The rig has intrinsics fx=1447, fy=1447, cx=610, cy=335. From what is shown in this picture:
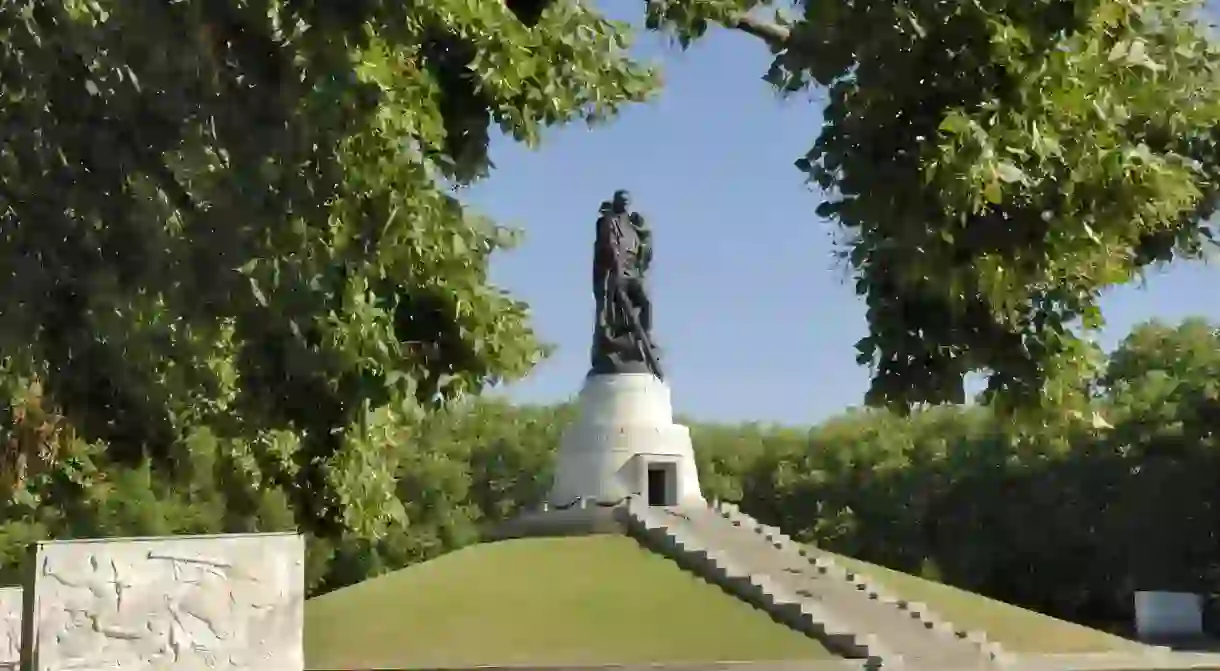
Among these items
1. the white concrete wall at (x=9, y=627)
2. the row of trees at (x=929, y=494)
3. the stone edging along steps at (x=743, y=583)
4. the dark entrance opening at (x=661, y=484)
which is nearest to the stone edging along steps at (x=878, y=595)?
the dark entrance opening at (x=661, y=484)

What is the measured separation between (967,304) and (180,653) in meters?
6.53

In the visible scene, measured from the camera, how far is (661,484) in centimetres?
2423

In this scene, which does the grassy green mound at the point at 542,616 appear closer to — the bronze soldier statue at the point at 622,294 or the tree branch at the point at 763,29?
the bronze soldier statue at the point at 622,294

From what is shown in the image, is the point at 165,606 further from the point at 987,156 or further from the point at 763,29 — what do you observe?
the point at 987,156

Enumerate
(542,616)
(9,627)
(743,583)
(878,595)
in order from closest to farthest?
(9,627)
(542,616)
(743,583)
(878,595)

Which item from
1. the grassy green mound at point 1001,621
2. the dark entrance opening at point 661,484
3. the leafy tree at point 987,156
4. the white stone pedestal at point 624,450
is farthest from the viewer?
the dark entrance opening at point 661,484

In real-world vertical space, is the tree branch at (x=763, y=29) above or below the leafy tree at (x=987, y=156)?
above

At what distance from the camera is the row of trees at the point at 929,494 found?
112ft

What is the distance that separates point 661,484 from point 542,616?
5.94 meters

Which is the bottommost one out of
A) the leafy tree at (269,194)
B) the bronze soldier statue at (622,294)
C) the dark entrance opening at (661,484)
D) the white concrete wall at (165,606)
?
the white concrete wall at (165,606)

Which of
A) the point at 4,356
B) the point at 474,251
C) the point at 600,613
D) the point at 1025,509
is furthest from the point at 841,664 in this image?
the point at 1025,509

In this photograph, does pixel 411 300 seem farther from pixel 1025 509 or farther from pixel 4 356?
pixel 1025 509

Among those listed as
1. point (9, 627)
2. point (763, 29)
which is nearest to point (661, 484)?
point (9, 627)

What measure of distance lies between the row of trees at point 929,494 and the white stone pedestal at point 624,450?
8.71m
